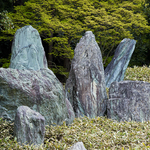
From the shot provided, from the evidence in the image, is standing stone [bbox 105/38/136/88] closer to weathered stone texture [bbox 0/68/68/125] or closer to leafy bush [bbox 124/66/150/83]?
leafy bush [bbox 124/66/150/83]

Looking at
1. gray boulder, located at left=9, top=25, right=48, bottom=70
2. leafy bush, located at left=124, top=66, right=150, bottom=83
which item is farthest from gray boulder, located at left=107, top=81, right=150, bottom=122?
leafy bush, located at left=124, top=66, right=150, bottom=83

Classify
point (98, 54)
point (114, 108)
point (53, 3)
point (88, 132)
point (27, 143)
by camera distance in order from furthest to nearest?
point (53, 3) → point (98, 54) → point (114, 108) → point (88, 132) → point (27, 143)

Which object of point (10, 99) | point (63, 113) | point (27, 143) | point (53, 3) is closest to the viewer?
point (27, 143)

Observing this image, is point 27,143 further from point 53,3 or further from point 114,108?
point 53,3

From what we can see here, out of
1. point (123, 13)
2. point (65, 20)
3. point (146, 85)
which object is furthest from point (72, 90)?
point (123, 13)

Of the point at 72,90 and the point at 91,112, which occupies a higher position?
the point at 72,90

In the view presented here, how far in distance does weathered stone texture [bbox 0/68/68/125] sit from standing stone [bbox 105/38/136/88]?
168 inches

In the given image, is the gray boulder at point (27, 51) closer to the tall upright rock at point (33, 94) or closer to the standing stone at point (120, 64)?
the tall upright rock at point (33, 94)

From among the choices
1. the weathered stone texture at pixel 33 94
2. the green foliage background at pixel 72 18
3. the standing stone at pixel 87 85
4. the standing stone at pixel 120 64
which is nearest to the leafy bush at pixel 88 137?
the weathered stone texture at pixel 33 94

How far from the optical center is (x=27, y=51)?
19.3 ft

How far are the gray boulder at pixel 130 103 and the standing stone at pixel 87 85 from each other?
31 centimetres

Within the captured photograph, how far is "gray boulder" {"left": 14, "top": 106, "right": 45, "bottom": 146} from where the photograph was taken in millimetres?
3012

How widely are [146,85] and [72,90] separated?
1785mm

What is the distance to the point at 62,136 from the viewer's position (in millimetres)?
3482
